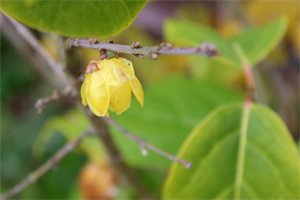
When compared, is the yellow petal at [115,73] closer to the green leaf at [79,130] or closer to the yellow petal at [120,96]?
the yellow petal at [120,96]

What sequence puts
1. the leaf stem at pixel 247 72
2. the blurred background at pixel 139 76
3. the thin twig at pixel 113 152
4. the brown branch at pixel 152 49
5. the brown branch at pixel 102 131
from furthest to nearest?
the blurred background at pixel 139 76, the leaf stem at pixel 247 72, the thin twig at pixel 113 152, the brown branch at pixel 102 131, the brown branch at pixel 152 49

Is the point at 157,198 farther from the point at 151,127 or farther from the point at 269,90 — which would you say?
the point at 269,90

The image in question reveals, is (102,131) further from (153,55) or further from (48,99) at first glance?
(153,55)

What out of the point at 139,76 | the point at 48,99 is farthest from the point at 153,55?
the point at 139,76

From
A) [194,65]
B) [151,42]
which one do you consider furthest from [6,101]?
[194,65]

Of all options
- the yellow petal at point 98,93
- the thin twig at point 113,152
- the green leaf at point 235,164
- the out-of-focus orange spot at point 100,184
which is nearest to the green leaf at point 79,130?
the out-of-focus orange spot at point 100,184
